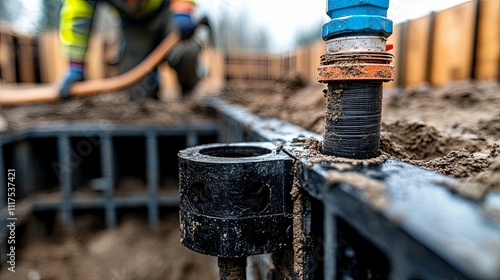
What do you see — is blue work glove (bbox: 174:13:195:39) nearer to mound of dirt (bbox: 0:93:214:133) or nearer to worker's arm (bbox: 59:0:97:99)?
mound of dirt (bbox: 0:93:214:133)

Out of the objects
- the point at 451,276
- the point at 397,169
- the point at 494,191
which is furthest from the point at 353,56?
the point at 451,276

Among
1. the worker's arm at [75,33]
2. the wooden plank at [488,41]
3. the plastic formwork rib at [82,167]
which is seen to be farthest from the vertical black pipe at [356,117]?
the worker's arm at [75,33]

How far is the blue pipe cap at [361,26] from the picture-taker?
1001 millimetres

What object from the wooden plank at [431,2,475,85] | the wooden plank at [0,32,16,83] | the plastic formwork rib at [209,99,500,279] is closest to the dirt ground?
the plastic formwork rib at [209,99,500,279]

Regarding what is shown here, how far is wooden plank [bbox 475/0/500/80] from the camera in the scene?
11.8 ft

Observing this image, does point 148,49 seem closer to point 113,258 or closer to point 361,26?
point 113,258

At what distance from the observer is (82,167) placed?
13.9ft

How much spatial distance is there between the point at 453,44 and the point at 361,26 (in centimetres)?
392

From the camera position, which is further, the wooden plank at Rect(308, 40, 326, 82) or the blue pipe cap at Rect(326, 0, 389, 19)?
the wooden plank at Rect(308, 40, 326, 82)

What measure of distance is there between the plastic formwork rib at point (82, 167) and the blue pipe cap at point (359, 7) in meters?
3.02

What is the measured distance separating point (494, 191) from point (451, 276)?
30 cm

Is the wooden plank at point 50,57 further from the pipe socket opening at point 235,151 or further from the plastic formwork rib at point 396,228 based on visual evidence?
the plastic formwork rib at point 396,228

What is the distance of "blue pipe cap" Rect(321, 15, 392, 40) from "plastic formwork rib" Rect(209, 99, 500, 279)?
1.22 feet

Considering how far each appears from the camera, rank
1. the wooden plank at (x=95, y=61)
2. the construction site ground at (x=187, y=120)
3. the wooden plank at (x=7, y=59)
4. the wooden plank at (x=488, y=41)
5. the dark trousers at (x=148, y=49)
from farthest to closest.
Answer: the wooden plank at (x=95, y=61), the wooden plank at (x=7, y=59), the dark trousers at (x=148, y=49), the wooden plank at (x=488, y=41), the construction site ground at (x=187, y=120)
